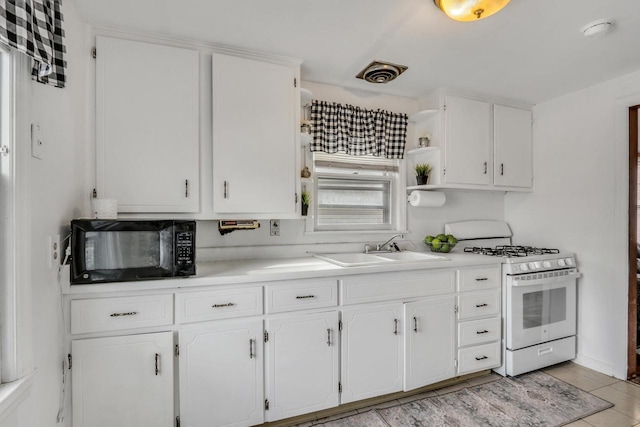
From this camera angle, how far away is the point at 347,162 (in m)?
2.72

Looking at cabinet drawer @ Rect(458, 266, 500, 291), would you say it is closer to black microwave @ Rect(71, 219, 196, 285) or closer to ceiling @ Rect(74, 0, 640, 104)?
ceiling @ Rect(74, 0, 640, 104)

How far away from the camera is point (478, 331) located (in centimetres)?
241

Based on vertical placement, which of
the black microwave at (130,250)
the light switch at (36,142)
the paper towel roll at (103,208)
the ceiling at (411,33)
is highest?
the ceiling at (411,33)

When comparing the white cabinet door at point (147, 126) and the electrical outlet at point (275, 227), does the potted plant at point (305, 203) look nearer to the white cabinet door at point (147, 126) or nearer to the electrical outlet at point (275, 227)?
the electrical outlet at point (275, 227)

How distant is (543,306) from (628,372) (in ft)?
2.37

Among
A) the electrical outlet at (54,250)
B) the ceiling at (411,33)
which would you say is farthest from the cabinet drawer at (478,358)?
the electrical outlet at (54,250)

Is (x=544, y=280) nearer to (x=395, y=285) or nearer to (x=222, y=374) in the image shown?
(x=395, y=285)

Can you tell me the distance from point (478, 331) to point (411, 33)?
214 centimetres

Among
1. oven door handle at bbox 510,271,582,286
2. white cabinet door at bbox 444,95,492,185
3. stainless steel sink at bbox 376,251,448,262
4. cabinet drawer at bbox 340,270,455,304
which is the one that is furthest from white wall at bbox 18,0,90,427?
oven door handle at bbox 510,271,582,286

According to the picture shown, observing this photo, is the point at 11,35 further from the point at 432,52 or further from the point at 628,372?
the point at 628,372

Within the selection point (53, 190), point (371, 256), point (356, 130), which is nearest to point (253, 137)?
point (356, 130)

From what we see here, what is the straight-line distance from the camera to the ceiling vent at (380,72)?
2.28 meters

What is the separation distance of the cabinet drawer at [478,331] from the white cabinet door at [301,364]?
1.02 meters

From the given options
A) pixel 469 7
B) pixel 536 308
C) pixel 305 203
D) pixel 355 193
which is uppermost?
pixel 469 7
